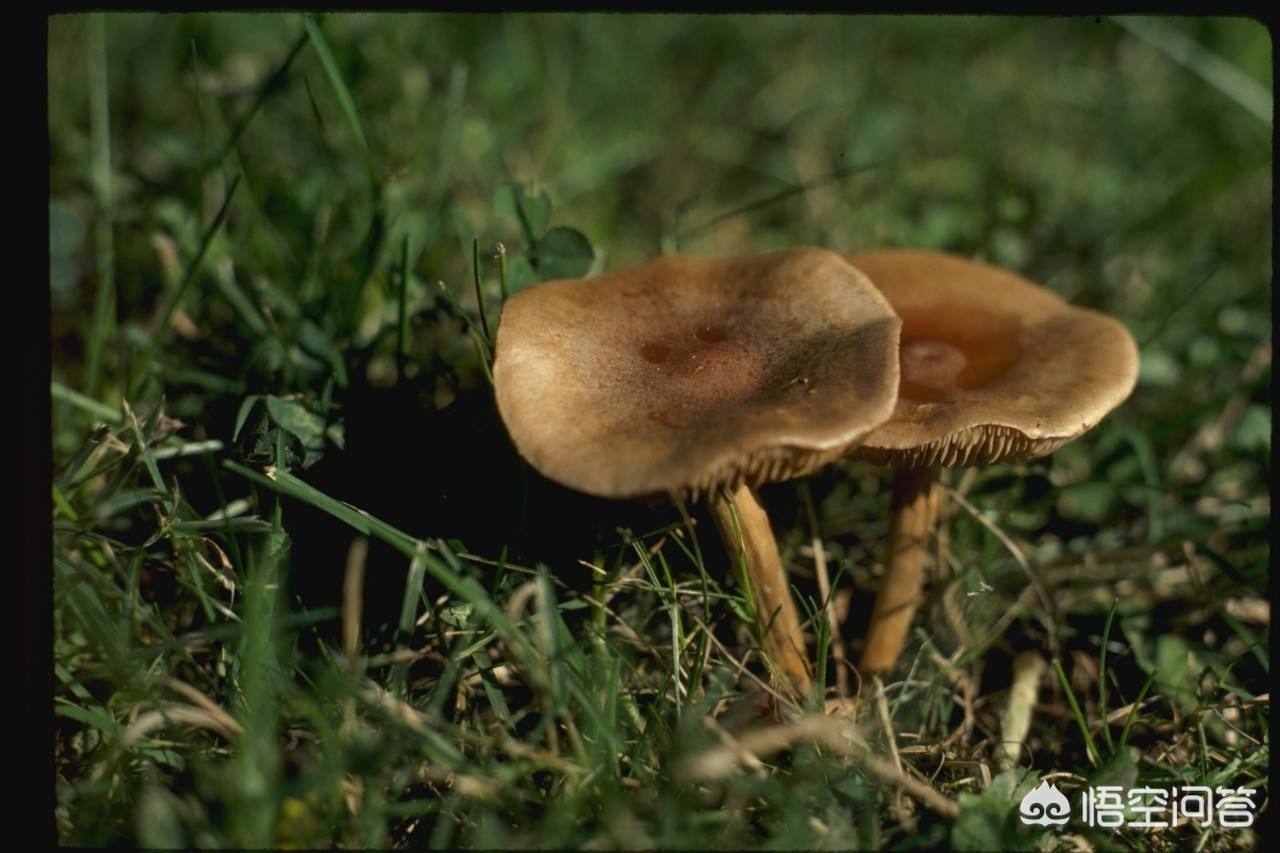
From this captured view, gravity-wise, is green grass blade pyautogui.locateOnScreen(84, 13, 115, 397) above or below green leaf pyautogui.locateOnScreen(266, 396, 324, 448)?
above

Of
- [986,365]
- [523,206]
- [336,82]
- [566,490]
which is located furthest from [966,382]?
[336,82]

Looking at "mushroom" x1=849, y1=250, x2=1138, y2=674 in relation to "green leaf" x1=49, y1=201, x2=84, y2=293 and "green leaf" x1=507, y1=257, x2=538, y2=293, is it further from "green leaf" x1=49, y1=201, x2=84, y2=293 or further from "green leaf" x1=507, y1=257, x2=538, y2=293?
"green leaf" x1=49, y1=201, x2=84, y2=293

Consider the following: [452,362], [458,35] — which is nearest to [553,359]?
[452,362]

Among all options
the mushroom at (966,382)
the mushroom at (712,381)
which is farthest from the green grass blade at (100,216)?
the mushroom at (966,382)

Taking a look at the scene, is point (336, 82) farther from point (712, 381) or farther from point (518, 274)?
point (712, 381)

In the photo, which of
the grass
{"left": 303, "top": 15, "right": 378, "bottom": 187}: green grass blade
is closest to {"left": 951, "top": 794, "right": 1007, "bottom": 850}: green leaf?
the grass

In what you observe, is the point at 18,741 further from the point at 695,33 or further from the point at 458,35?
the point at 695,33
